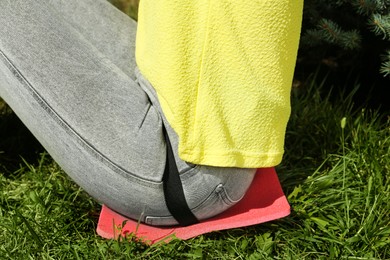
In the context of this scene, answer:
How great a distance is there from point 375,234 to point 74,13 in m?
1.12

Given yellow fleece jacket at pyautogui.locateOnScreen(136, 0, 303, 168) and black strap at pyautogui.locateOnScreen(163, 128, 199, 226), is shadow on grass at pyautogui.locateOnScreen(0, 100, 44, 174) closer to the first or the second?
black strap at pyautogui.locateOnScreen(163, 128, 199, 226)

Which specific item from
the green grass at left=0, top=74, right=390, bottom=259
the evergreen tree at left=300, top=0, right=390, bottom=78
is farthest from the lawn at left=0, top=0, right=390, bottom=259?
the evergreen tree at left=300, top=0, right=390, bottom=78

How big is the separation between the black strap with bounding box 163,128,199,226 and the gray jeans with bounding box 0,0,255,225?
0.05 ft

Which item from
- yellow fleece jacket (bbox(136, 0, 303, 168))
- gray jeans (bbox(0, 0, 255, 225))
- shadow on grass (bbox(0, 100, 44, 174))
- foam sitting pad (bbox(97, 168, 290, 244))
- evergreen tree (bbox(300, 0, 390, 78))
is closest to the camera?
yellow fleece jacket (bbox(136, 0, 303, 168))

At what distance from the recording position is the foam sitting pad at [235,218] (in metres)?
1.83

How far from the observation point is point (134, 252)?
184 centimetres

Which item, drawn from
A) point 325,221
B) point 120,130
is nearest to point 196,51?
point 120,130

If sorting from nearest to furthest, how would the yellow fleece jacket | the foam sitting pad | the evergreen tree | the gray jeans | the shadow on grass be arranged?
the yellow fleece jacket, the gray jeans, the foam sitting pad, the evergreen tree, the shadow on grass

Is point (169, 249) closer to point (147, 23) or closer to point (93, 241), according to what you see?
point (93, 241)

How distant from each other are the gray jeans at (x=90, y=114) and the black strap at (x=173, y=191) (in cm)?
1

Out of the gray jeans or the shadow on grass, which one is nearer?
the gray jeans

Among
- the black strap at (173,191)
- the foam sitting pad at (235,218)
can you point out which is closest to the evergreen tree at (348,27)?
the foam sitting pad at (235,218)

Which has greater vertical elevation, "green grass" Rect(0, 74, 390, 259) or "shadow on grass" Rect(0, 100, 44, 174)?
"green grass" Rect(0, 74, 390, 259)

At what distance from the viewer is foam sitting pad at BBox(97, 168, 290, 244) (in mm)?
1830
